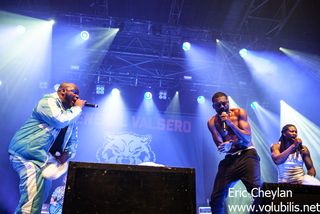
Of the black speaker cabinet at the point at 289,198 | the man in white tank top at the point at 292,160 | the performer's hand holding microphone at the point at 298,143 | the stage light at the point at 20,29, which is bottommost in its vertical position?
the black speaker cabinet at the point at 289,198

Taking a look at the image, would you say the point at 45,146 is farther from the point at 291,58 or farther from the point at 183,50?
the point at 291,58

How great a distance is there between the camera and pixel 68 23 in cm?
817

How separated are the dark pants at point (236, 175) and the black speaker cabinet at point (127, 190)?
1694mm

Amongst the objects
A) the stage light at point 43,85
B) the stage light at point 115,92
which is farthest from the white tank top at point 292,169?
the stage light at point 43,85

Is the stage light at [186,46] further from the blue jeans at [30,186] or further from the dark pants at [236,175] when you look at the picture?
the blue jeans at [30,186]

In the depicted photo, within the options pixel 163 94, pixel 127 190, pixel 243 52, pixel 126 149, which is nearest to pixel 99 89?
pixel 163 94

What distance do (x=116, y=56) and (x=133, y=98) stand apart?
1.48 m

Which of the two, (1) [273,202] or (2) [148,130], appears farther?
(2) [148,130]

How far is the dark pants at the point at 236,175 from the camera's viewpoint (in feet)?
12.6

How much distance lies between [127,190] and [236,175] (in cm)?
206

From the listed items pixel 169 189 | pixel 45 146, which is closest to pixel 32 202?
pixel 45 146

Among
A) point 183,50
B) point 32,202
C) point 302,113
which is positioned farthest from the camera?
point 302,113

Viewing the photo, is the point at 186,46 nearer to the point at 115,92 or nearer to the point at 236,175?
the point at 115,92

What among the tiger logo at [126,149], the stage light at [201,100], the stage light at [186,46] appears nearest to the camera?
the stage light at [186,46]
